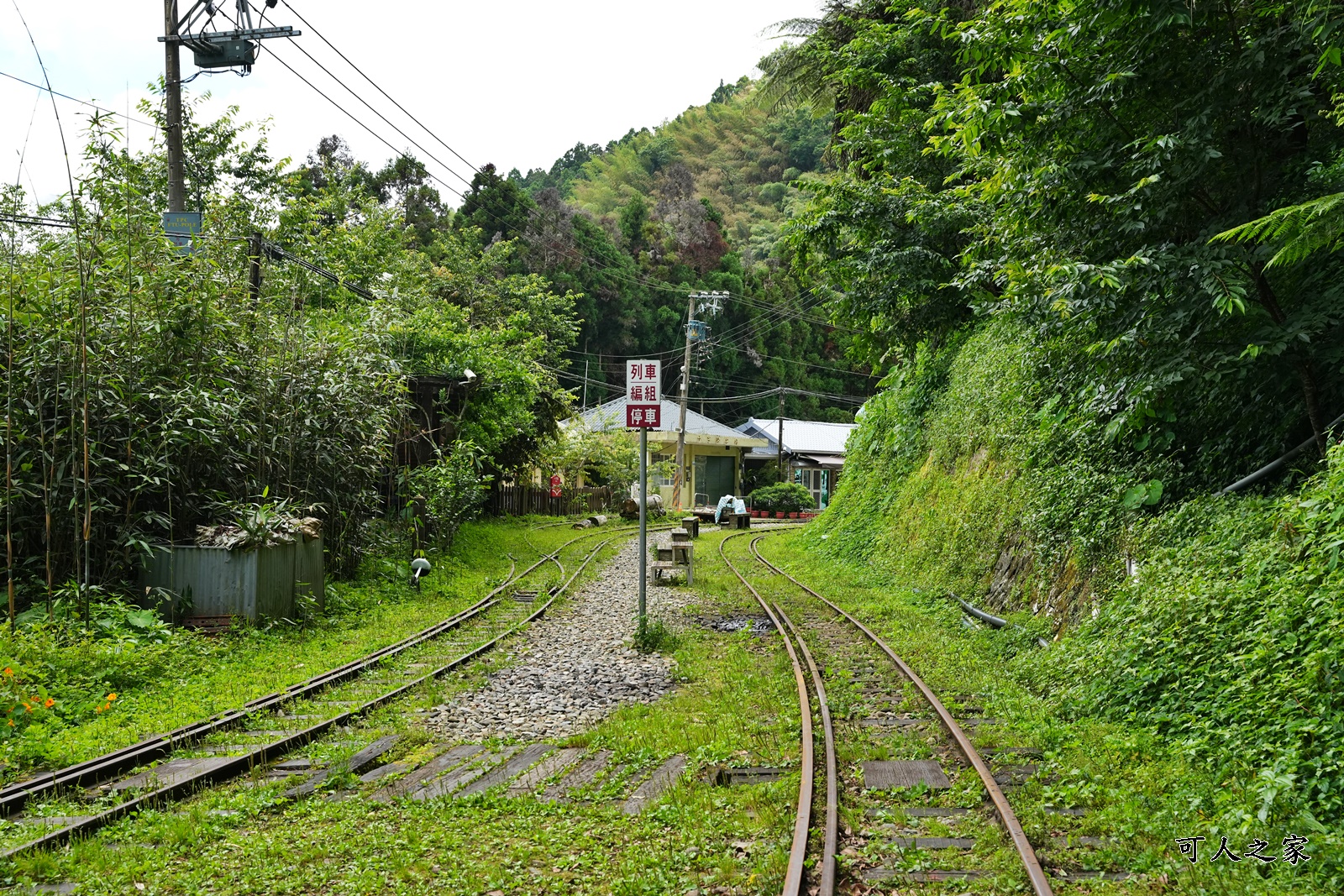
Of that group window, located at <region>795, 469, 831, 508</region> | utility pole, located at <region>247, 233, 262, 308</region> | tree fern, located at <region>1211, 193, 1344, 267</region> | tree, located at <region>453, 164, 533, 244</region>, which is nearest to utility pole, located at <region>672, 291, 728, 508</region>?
window, located at <region>795, 469, 831, 508</region>

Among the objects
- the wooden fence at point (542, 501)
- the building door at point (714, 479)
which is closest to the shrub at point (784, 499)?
the building door at point (714, 479)

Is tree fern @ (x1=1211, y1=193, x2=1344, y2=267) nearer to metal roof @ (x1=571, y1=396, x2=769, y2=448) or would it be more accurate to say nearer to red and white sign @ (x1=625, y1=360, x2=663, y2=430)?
red and white sign @ (x1=625, y1=360, x2=663, y2=430)

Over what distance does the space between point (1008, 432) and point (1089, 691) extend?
6318 millimetres

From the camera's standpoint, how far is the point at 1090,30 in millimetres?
7109

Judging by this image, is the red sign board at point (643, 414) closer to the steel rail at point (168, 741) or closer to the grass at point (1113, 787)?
the steel rail at point (168, 741)

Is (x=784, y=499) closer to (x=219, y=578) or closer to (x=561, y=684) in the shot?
(x=219, y=578)

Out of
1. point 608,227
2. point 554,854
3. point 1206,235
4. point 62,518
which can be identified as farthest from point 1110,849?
point 608,227

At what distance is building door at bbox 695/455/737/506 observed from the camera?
146 feet

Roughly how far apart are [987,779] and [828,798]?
3.17 ft

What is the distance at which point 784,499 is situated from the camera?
133 ft

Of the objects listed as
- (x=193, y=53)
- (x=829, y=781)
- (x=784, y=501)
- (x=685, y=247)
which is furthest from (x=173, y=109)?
(x=685, y=247)

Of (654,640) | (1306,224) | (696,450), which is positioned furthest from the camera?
(696,450)

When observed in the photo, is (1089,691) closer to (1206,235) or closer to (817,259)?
(1206,235)

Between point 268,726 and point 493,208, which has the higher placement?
point 493,208
